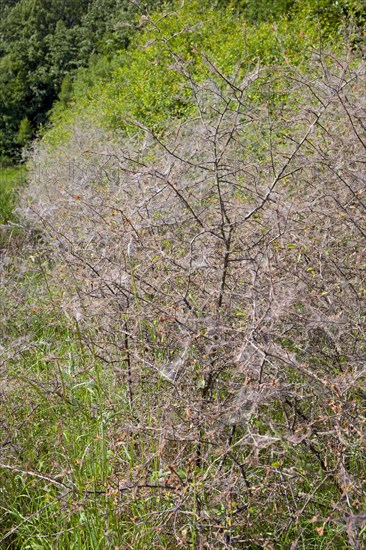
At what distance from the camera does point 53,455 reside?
3.07 meters

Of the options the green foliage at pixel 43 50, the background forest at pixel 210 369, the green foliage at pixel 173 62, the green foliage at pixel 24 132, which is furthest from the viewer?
the green foliage at pixel 43 50

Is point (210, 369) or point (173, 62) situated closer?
point (210, 369)

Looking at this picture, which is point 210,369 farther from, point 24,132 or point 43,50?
point 43,50

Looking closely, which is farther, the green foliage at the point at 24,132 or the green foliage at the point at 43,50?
the green foliage at the point at 43,50

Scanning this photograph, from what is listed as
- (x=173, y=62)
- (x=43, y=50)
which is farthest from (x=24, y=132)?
(x=173, y=62)

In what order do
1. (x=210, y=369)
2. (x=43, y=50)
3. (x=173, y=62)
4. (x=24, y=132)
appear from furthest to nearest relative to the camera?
(x=43, y=50)
(x=24, y=132)
(x=173, y=62)
(x=210, y=369)

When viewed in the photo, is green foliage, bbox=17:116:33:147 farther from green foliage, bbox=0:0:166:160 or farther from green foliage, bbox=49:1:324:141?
green foliage, bbox=49:1:324:141

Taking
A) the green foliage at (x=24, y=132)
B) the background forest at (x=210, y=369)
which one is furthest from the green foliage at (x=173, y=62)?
the green foliage at (x=24, y=132)

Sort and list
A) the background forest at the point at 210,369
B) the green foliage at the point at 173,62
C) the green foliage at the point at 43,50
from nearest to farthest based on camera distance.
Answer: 1. the background forest at the point at 210,369
2. the green foliage at the point at 173,62
3. the green foliage at the point at 43,50

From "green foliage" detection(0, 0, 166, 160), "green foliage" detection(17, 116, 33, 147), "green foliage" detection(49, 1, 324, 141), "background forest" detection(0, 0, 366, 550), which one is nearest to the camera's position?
"background forest" detection(0, 0, 366, 550)

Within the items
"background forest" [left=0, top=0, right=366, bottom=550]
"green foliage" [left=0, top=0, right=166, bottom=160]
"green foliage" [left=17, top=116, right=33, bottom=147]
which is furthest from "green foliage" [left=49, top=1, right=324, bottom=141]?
"green foliage" [left=0, top=0, right=166, bottom=160]

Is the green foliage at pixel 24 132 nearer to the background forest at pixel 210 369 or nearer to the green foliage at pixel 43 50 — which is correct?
the green foliage at pixel 43 50

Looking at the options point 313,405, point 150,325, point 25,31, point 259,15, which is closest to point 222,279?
point 150,325

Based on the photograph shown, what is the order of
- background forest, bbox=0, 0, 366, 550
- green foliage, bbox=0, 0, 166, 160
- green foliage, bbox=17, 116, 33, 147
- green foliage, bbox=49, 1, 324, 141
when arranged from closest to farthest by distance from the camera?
background forest, bbox=0, 0, 366, 550, green foliage, bbox=49, 1, 324, 141, green foliage, bbox=17, 116, 33, 147, green foliage, bbox=0, 0, 166, 160
